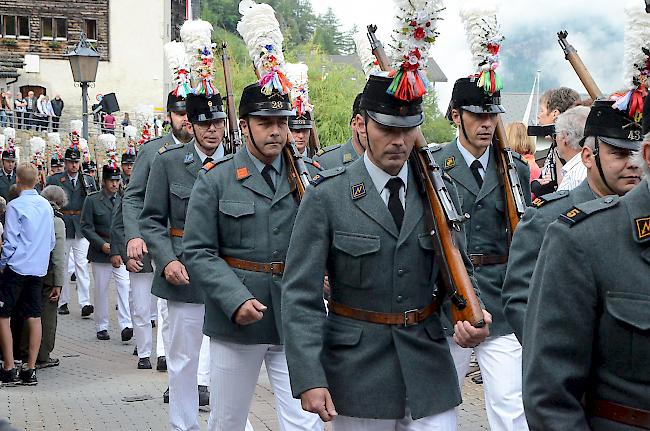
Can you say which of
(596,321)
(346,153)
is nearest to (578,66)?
(346,153)

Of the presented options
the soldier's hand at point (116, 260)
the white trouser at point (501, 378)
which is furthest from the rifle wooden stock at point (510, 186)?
the soldier's hand at point (116, 260)

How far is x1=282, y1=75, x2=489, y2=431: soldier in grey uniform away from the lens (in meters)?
5.01

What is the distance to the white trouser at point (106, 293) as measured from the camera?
605 inches

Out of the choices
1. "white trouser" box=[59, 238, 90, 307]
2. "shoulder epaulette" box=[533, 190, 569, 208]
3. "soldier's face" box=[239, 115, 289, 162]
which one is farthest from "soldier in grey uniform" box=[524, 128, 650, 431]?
"white trouser" box=[59, 238, 90, 307]

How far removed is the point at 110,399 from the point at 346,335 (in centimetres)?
630

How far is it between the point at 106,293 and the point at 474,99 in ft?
30.6

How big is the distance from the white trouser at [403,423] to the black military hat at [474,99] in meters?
2.76

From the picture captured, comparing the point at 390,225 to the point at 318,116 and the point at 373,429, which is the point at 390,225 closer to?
the point at 373,429

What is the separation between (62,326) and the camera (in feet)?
55.7

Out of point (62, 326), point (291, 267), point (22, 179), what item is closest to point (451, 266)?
point (291, 267)

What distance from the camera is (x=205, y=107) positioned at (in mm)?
8727

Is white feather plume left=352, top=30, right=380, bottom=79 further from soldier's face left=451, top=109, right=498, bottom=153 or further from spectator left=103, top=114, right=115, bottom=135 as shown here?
spectator left=103, top=114, right=115, bottom=135

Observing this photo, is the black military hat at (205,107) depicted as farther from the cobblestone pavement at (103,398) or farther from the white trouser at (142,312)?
the white trouser at (142,312)

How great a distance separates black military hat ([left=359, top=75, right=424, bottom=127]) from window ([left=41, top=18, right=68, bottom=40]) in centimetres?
6529
